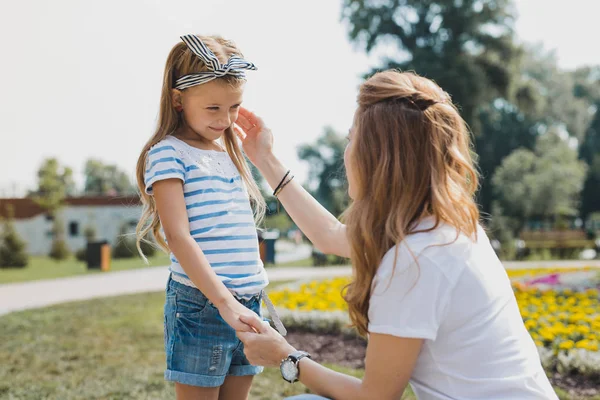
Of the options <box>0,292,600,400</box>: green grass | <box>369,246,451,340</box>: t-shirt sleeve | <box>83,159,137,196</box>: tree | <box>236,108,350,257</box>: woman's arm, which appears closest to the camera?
<box>369,246,451,340</box>: t-shirt sleeve

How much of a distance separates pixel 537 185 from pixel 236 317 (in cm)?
3005

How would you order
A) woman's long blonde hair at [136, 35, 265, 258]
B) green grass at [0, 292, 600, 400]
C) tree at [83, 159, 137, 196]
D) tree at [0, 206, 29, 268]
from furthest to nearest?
tree at [83, 159, 137, 196] < tree at [0, 206, 29, 268] < green grass at [0, 292, 600, 400] < woman's long blonde hair at [136, 35, 265, 258]

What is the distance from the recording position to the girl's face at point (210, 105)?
85.5 inches

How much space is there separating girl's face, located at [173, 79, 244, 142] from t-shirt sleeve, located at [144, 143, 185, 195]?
6.0 inches

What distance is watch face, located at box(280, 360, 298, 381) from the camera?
1925 mm

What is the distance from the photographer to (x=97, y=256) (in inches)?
633

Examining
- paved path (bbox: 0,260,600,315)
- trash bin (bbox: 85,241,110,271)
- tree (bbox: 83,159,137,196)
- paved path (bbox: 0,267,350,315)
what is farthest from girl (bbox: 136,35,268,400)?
tree (bbox: 83,159,137,196)

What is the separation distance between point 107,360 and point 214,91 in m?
3.51

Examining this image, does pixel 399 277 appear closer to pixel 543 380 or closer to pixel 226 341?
pixel 543 380

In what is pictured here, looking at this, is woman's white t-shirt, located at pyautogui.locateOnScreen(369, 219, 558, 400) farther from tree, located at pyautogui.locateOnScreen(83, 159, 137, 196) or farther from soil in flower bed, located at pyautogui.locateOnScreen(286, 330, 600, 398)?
tree, located at pyautogui.locateOnScreen(83, 159, 137, 196)

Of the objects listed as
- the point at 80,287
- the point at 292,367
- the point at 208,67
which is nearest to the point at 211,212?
the point at 208,67

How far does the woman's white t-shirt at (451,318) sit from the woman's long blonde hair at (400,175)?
50mm

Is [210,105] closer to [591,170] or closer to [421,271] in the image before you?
[421,271]

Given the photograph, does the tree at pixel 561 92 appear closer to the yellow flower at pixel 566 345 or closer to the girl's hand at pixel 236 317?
the yellow flower at pixel 566 345
